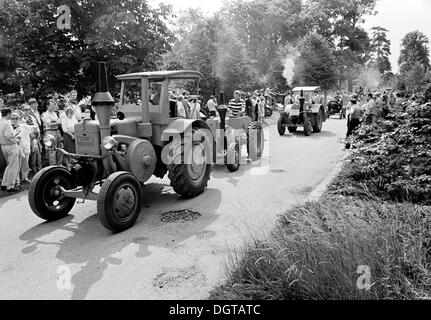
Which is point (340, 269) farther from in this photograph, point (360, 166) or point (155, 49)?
point (155, 49)

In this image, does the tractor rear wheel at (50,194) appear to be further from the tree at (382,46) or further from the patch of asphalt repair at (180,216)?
the tree at (382,46)

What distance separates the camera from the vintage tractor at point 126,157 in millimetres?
5395

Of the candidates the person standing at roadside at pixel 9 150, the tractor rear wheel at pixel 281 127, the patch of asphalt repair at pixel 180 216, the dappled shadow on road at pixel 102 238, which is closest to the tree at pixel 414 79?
the tractor rear wheel at pixel 281 127

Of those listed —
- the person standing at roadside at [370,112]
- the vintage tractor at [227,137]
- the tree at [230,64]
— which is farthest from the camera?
the tree at [230,64]

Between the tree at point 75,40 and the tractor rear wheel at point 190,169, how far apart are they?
5226mm

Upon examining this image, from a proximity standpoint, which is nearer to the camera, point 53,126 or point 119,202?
point 119,202

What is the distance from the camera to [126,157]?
5996 mm

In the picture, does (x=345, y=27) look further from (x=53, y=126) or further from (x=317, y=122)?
(x=53, y=126)

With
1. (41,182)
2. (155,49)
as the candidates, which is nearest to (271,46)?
(155,49)

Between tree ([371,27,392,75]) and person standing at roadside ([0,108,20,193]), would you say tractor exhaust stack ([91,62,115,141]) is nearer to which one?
person standing at roadside ([0,108,20,193])

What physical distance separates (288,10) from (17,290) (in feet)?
164

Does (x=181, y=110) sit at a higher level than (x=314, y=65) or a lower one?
lower

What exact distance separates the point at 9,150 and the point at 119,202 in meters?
3.82

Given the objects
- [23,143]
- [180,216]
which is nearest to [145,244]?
[180,216]
